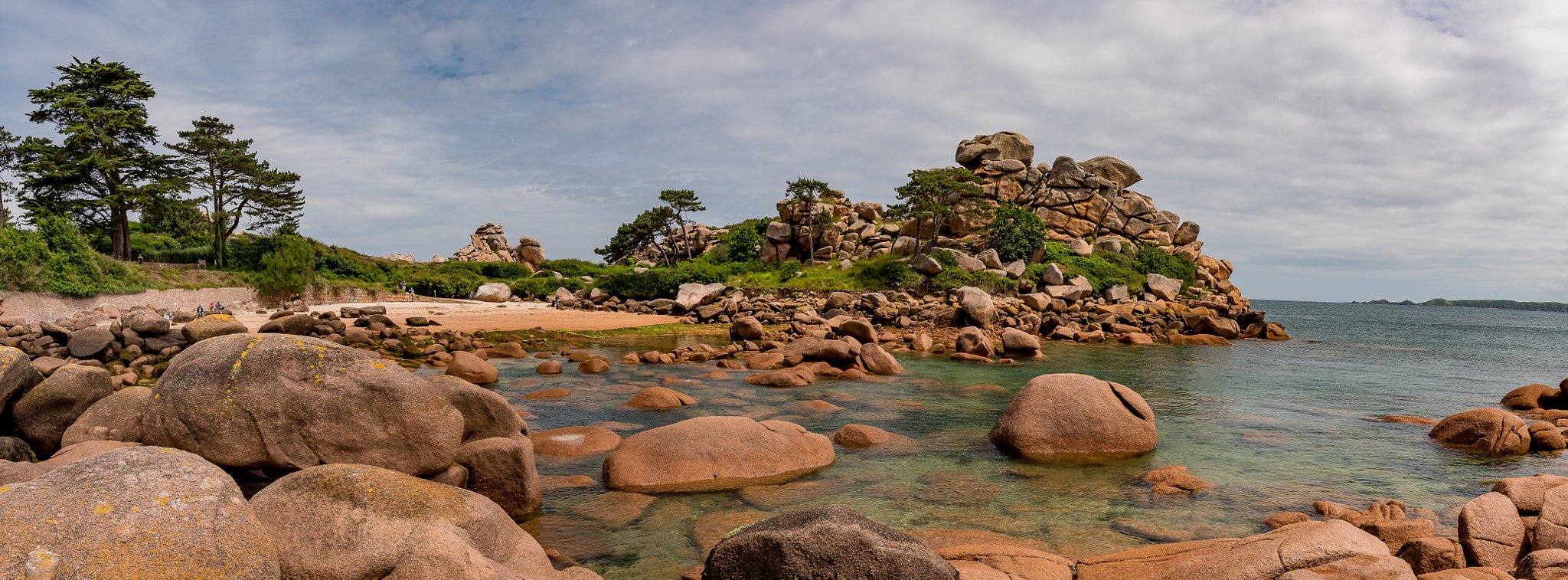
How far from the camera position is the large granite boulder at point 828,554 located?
203 inches

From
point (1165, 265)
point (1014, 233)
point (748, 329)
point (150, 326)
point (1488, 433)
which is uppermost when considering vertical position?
point (1014, 233)

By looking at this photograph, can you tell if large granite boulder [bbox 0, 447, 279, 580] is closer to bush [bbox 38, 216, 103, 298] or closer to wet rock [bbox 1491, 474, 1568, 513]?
wet rock [bbox 1491, 474, 1568, 513]

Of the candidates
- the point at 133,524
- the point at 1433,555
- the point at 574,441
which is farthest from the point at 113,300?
the point at 1433,555

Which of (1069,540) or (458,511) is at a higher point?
(458,511)

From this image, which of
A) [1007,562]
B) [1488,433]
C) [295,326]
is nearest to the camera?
[1007,562]

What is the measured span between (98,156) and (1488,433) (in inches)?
2703

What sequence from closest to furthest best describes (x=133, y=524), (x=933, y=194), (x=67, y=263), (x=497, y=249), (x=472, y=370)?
(x=133, y=524), (x=472, y=370), (x=67, y=263), (x=933, y=194), (x=497, y=249)

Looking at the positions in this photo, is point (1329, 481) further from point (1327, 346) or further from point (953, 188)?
point (953, 188)

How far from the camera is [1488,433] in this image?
12.6 m

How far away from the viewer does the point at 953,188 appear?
5191cm

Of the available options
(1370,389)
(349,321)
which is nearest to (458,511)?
(1370,389)

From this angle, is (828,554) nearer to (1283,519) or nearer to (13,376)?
(1283,519)

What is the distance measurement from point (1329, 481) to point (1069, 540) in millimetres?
6136

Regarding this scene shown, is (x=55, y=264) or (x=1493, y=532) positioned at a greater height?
(x=55, y=264)
